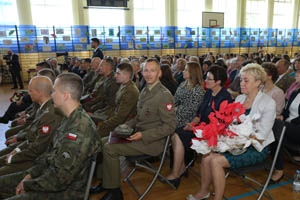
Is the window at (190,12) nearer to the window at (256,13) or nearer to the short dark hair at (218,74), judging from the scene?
the window at (256,13)

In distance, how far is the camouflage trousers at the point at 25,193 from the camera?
1.74 meters

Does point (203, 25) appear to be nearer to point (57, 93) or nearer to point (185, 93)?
point (185, 93)

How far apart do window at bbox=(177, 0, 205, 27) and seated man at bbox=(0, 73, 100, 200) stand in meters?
16.1

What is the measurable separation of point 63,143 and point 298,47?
24.8 metres

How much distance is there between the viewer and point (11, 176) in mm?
2045

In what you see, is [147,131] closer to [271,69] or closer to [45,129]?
[45,129]

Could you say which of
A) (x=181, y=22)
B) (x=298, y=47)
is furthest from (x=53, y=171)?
(x=298, y=47)

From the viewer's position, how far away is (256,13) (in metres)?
19.5

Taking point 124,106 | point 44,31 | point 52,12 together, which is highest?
point 52,12

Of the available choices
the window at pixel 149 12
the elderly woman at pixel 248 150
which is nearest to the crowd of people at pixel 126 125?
the elderly woman at pixel 248 150

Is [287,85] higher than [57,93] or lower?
lower

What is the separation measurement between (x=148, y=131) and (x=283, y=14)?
2339cm

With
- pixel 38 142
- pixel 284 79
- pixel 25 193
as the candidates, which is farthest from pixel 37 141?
pixel 284 79

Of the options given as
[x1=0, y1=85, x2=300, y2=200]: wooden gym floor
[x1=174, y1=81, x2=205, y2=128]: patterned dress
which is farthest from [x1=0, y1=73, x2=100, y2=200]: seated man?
[x1=174, y1=81, x2=205, y2=128]: patterned dress
